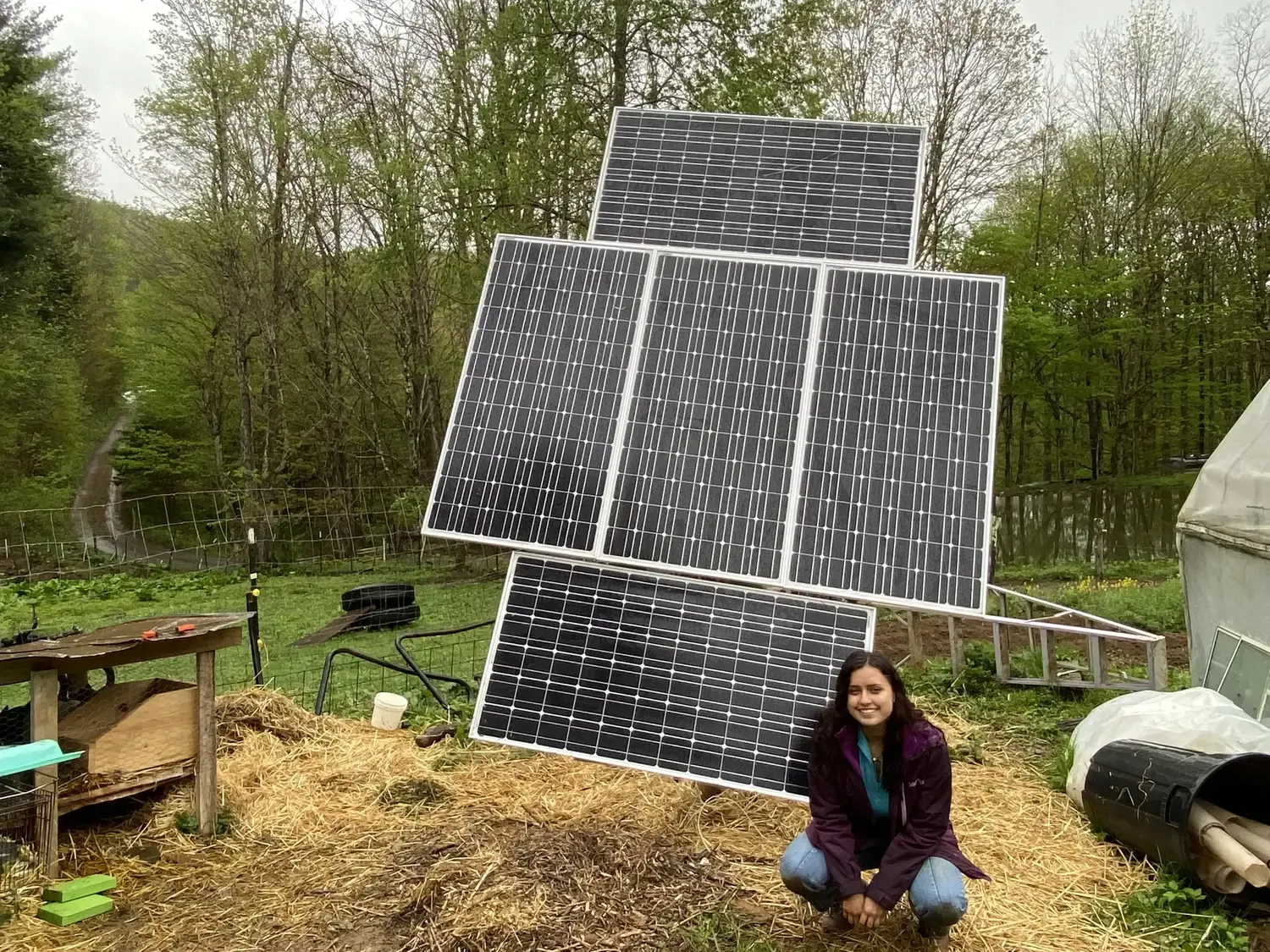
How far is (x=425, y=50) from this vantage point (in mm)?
24844

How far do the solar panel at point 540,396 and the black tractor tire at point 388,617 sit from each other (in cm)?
941

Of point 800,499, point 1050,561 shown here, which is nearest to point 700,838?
point 800,499

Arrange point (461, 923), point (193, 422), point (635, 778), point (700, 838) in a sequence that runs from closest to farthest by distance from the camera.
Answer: point (461, 923) → point (700, 838) → point (635, 778) → point (193, 422)

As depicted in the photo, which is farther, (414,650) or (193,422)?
(193,422)

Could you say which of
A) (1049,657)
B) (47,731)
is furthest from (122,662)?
(1049,657)

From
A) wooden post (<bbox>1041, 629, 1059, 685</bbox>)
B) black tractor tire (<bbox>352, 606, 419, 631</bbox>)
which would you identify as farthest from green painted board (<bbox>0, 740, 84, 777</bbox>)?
black tractor tire (<bbox>352, 606, 419, 631</bbox>)

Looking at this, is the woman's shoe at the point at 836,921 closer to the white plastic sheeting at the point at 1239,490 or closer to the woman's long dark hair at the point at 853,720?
the woman's long dark hair at the point at 853,720

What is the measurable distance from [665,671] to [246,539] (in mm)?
18196

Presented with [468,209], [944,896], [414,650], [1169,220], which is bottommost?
[414,650]

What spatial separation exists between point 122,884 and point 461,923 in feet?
7.49

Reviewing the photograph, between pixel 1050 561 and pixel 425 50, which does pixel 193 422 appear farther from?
pixel 1050 561

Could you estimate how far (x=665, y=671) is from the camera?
5434mm

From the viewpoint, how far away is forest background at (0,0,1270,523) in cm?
1694

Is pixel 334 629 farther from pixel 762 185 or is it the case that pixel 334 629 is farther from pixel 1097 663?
pixel 1097 663
